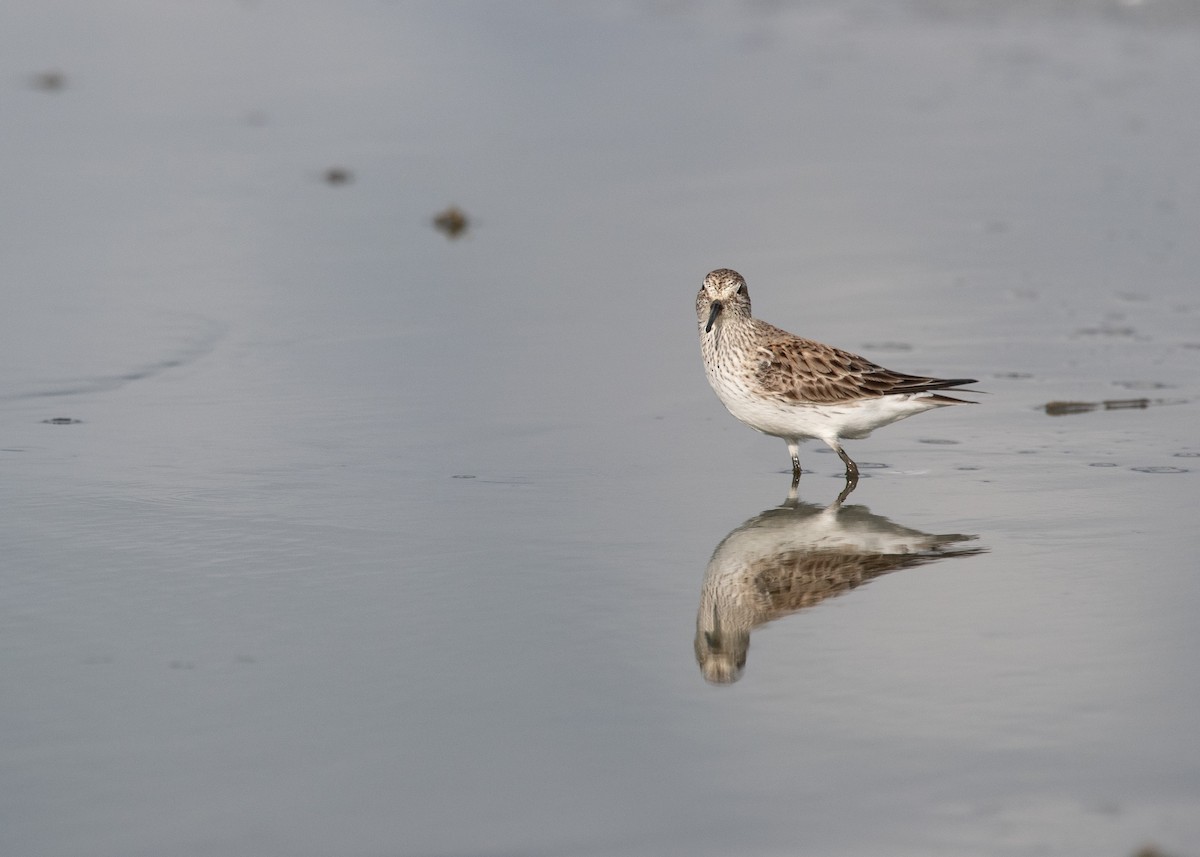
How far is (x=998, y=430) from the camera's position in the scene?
945 cm

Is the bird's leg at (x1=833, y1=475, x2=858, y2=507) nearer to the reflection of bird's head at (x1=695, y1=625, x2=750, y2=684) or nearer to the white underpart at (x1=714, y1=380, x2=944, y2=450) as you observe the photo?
the white underpart at (x1=714, y1=380, x2=944, y2=450)

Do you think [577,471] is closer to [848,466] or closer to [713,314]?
[713,314]

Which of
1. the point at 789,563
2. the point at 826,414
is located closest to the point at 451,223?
the point at 826,414

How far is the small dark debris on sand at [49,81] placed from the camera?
59.5ft

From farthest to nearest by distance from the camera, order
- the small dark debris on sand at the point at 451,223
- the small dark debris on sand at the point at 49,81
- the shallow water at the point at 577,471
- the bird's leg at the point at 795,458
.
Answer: the small dark debris on sand at the point at 49,81 → the small dark debris on sand at the point at 451,223 → the bird's leg at the point at 795,458 → the shallow water at the point at 577,471

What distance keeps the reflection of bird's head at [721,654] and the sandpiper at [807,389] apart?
2.46m

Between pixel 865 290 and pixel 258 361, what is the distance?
14.4ft

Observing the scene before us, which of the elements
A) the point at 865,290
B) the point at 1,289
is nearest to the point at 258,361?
the point at 1,289

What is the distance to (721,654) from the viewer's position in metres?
6.34

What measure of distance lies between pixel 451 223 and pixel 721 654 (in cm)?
814

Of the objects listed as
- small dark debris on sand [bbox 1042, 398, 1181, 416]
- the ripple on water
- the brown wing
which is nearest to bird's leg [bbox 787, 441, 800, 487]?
the brown wing

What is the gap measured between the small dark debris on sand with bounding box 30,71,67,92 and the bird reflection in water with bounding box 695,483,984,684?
41.0 feet

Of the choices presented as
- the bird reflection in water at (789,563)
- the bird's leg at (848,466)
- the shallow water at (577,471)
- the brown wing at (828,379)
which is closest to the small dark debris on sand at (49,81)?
the shallow water at (577,471)

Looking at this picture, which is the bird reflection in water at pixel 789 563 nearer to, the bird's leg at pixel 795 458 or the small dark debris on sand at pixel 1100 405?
the bird's leg at pixel 795 458
